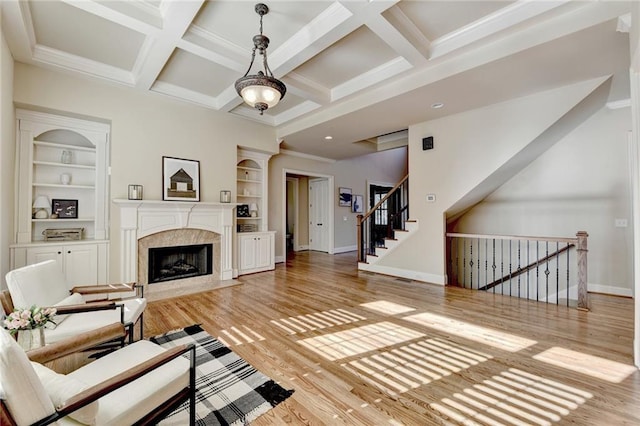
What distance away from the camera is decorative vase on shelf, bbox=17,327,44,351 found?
1.72 metres

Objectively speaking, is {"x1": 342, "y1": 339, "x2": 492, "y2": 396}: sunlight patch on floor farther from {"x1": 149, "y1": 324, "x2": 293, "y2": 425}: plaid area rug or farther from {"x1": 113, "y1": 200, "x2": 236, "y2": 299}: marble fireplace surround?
{"x1": 113, "y1": 200, "x2": 236, "y2": 299}: marble fireplace surround

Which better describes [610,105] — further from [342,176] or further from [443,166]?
[342,176]

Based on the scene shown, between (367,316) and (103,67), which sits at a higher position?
(103,67)

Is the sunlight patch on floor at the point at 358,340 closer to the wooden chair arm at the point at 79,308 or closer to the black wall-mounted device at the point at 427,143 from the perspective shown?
the wooden chair arm at the point at 79,308

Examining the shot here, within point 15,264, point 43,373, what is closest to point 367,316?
point 43,373

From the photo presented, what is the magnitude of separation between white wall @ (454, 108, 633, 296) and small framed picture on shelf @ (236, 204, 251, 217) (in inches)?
212

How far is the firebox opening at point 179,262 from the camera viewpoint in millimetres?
4641

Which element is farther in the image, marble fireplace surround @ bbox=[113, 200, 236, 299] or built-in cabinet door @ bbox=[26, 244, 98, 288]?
marble fireplace surround @ bbox=[113, 200, 236, 299]

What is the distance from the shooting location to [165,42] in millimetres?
3176

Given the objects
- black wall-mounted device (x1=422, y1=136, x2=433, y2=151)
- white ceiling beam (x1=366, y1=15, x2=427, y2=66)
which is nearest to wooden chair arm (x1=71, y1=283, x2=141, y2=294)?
white ceiling beam (x1=366, y1=15, x2=427, y2=66)

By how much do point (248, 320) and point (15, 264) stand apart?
117 inches

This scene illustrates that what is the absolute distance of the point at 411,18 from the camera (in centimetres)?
289

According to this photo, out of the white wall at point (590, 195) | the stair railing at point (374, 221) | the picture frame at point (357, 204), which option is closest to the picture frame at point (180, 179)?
the stair railing at point (374, 221)

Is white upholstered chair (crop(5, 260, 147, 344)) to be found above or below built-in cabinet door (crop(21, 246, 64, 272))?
below
